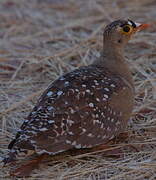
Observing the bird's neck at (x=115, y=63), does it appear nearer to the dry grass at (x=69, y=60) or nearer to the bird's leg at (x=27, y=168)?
the dry grass at (x=69, y=60)

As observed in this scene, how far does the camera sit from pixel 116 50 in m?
4.33

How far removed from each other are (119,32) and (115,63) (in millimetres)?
284

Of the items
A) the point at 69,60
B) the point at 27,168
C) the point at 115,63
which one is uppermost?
the point at 115,63

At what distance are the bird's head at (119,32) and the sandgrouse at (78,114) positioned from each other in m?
0.31

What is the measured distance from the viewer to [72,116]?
3535 mm

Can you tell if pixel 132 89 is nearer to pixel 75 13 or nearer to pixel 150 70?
pixel 150 70

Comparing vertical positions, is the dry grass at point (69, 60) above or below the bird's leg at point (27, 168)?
above

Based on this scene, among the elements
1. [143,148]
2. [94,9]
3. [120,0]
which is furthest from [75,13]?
[143,148]

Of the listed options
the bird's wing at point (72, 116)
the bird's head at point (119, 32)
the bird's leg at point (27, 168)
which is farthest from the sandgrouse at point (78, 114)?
the bird's head at point (119, 32)

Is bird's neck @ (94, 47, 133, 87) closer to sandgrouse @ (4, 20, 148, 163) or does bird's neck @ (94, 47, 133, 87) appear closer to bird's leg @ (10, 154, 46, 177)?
sandgrouse @ (4, 20, 148, 163)

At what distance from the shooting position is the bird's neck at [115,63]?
4191 millimetres

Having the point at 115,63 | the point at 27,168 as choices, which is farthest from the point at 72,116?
the point at 115,63

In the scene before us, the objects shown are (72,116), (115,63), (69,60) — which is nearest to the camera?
(72,116)

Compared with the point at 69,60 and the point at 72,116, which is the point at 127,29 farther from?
the point at 69,60
